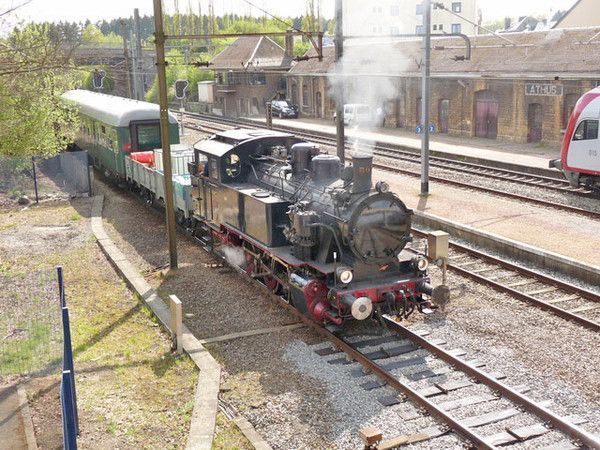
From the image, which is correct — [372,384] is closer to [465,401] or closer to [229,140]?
[465,401]

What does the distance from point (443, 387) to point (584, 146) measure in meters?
12.9

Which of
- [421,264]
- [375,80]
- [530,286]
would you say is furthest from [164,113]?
[375,80]

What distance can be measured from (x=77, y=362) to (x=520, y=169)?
1860 centimetres

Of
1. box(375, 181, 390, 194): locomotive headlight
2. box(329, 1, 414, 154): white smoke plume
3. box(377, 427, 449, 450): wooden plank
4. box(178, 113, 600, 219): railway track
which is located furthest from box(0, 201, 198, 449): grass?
box(329, 1, 414, 154): white smoke plume

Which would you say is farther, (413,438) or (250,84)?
(250,84)

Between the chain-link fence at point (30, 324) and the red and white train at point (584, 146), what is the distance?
14.2 m

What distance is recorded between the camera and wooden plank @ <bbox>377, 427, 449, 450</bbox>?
6859 millimetres

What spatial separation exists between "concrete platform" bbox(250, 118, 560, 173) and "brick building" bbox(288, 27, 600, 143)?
1.07 metres

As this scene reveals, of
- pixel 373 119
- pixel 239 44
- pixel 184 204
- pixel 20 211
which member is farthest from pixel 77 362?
pixel 239 44

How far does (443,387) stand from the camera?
8.15 meters

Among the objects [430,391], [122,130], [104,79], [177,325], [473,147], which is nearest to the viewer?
[430,391]

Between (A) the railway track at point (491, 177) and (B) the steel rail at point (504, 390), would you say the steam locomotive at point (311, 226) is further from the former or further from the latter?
(A) the railway track at point (491, 177)

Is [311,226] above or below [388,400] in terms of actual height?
above

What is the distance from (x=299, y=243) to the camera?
9906mm
